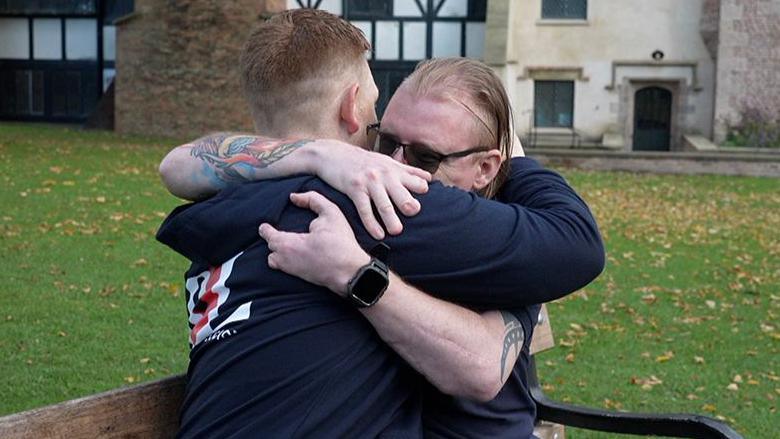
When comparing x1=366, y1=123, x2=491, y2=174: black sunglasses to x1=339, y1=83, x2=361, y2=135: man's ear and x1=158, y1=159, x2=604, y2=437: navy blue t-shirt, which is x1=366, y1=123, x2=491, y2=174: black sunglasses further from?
x1=158, y1=159, x2=604, y2=437: navy blue t-shirt

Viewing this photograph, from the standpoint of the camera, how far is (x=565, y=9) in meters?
31.4

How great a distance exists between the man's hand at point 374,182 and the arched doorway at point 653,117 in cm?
2884

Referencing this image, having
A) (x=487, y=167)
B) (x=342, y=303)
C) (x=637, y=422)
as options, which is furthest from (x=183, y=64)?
(x=342, y=303)

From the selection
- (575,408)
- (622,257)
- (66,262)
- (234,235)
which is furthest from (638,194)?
(234,235)

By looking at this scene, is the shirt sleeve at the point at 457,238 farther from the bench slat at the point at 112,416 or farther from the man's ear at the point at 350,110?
the bench slat at the point at 112,416

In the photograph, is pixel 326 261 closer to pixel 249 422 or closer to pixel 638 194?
pixel 249 422

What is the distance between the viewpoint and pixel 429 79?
282 centimetres

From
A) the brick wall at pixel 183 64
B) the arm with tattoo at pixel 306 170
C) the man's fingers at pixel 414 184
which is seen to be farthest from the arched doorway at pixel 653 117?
the man's fingers at pixel 414 184

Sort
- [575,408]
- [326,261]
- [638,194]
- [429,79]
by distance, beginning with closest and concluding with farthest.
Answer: [326,261]
[429,79]
[575,408]
[638,194]

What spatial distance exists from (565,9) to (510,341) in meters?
29.4

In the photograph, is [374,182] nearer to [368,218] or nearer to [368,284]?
[368,218]

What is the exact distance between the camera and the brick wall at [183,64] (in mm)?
30219

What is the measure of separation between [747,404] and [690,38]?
81.4 ft

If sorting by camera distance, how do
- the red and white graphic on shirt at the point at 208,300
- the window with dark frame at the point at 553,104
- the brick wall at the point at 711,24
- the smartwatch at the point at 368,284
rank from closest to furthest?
the smartwatch at the point at 368,284 → the red and white graphic on shirt at the point at 208,300 → the brick wall at the point at 711,24 → the window with dark frame at the point at 553,104
